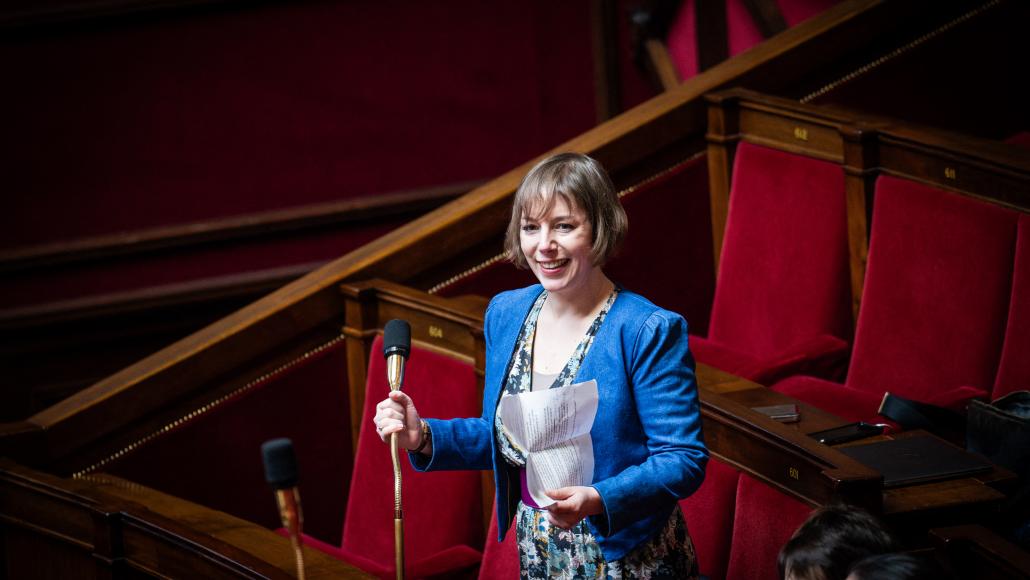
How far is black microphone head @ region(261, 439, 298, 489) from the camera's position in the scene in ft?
1.41

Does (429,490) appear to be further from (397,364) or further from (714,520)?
(397,364)

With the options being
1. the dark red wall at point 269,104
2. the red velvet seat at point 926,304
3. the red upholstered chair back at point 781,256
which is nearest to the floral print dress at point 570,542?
the red velvet seat at point 926,304

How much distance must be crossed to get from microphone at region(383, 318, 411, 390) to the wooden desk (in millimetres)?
223

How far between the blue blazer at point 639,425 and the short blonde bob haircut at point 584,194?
1.0 inches

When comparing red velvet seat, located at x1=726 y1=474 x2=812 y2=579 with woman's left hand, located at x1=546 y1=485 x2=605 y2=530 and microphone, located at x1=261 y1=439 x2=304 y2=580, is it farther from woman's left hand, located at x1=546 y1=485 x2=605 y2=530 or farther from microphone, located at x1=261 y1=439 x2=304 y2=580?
microphone, located at x1=261 y1=439 x2=304 y2=580

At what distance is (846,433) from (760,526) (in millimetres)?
88

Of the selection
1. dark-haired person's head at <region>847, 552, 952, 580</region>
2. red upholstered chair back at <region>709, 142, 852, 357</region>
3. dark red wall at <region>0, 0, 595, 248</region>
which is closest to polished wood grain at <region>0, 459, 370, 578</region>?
dark-haired person's head at <region>847, 552, 952, 580</region>

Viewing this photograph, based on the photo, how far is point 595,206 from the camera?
0.54 meters

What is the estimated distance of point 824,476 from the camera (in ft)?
2.09

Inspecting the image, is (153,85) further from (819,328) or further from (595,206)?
(595,206)

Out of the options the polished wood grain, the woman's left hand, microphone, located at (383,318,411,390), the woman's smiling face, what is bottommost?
the polished wood grain

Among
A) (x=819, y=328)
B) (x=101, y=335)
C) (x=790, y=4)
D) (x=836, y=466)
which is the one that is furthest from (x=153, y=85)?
(x=836, y=466)

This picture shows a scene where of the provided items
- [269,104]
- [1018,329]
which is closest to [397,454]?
[1018,329]

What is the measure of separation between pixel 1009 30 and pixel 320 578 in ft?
2.60
